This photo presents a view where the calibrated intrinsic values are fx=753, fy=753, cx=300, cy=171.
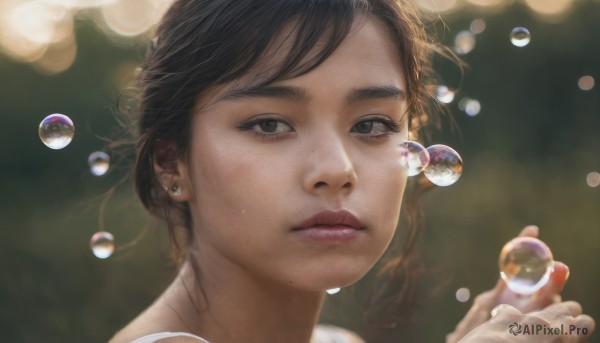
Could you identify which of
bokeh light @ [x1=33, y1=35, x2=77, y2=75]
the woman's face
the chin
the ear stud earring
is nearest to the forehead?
the woman's face

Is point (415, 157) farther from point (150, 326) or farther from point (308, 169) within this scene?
point (150, 326)

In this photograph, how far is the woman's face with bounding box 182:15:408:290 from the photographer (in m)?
1.76

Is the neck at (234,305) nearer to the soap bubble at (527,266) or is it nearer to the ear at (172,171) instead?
the ear at (172,171)

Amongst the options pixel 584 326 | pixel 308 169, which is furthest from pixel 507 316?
pixel 308 169

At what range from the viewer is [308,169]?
1.75 metres

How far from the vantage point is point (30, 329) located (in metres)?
4.56

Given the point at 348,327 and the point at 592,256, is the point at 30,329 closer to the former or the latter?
the point at 348,327

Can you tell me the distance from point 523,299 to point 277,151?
879 millimetres

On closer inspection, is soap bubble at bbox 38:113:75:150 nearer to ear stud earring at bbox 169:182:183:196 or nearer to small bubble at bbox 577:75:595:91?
ear stud earring at bbox 169:182:183:196

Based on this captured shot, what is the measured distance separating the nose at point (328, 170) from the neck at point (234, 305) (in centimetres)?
43

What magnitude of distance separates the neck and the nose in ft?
1.43

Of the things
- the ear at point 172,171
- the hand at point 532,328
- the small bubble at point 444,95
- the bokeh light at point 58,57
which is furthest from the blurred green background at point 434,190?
the hand at point 532,328

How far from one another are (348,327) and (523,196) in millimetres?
1477

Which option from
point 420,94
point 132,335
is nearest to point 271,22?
point 420,94
